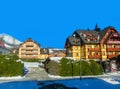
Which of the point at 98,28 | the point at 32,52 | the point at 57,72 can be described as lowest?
the point at 57,72

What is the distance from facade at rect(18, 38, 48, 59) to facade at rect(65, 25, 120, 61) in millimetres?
21636

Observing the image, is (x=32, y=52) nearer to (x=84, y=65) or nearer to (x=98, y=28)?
(x=98, y=28)

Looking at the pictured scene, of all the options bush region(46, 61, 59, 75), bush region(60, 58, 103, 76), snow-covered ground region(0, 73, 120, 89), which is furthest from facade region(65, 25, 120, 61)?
snow-covered ground region(0, 73, 120, 89)

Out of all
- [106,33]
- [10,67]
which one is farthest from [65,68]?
[106,33]

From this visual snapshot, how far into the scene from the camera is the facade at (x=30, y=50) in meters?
101

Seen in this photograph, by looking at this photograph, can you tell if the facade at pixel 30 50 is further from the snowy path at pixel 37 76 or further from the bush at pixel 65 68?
the bush at pixel 65 68

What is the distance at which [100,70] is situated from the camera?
58125 mm

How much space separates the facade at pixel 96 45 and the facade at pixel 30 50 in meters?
21.6

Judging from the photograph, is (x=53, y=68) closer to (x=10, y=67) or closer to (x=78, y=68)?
(x=78, y=68)

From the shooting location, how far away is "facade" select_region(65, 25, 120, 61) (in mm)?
82500

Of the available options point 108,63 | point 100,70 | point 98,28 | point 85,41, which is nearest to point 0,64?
point 100,70

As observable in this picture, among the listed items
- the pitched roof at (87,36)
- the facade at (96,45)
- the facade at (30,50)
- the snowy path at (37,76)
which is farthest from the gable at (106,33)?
the snowy path at (37,76)

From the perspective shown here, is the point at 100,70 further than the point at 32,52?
No

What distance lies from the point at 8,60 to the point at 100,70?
20793 mm
